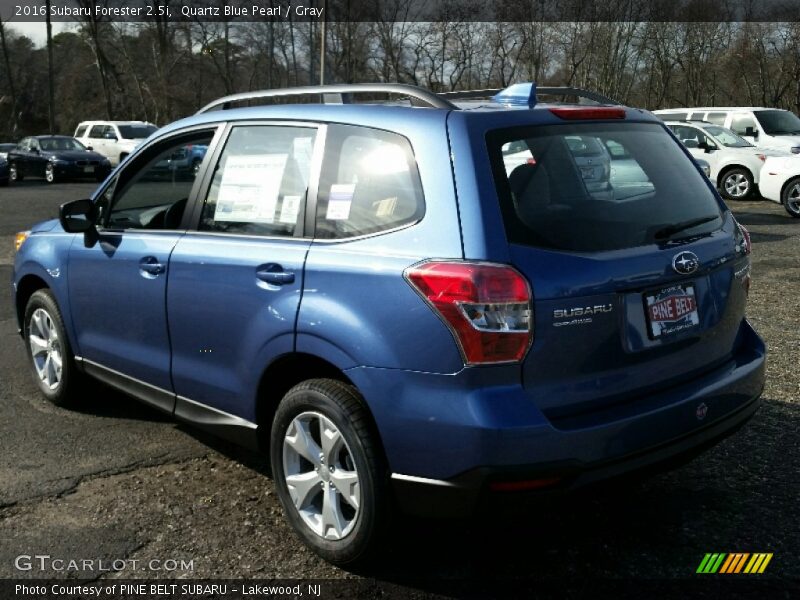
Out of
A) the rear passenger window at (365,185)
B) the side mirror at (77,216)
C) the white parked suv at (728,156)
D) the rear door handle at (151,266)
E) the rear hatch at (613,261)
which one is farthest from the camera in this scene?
the white parked suv at (728,156)

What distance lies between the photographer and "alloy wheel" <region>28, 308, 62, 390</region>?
5117mm

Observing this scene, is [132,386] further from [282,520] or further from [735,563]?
[735,563]

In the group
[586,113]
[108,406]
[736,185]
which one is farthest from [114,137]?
[586,113]

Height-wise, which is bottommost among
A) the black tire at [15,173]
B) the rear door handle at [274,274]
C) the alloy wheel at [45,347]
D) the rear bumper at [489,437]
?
the black tire at [15,173]

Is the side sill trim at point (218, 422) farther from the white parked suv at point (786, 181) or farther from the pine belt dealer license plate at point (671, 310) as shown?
the white parked suv at point (786, 181)

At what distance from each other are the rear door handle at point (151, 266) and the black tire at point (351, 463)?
1055 millimetres

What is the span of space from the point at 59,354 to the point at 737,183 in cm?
1640

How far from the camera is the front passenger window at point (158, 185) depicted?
4.18 metres

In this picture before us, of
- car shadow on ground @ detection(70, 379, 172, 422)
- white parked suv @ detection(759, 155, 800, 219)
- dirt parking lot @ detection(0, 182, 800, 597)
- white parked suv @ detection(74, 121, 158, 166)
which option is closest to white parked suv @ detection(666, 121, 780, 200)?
white parked suv @ detection(759, 155, 800, 219)

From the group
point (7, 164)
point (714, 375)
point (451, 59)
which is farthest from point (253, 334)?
point (451, 59)

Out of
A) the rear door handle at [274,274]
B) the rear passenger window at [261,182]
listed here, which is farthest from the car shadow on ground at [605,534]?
the rear passenger window at [261,182]

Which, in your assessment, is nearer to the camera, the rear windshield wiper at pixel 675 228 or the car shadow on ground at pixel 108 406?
the rear windshield wiper at pixel 675 228

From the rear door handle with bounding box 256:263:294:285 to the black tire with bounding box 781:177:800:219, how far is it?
13920 mm

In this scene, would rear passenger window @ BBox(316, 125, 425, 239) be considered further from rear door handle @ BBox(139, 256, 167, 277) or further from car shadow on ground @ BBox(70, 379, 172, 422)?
car shadow on ground @ BBox(70, 379, 172, 422)
